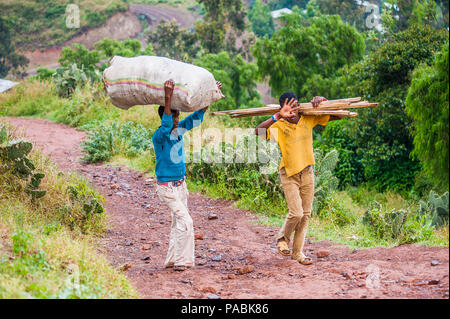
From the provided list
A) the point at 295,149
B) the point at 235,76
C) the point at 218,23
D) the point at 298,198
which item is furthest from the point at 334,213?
the point at 218,23

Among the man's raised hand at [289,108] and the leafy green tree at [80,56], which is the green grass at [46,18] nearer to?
the leafy green tree at [80,56]

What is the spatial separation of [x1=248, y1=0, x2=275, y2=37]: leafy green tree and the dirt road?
35.4 m

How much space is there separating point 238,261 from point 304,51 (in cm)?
1406

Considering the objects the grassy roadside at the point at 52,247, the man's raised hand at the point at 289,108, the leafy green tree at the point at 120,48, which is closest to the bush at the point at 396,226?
the man's raised hand at the point at 289,108

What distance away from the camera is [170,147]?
4.64m

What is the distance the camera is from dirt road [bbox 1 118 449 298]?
4.16m

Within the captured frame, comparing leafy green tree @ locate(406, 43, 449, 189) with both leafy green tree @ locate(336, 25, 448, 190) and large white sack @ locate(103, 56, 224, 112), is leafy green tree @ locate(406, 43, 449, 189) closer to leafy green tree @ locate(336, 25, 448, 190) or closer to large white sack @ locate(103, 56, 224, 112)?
large white sack @ locate(103, 56, 224, 112)

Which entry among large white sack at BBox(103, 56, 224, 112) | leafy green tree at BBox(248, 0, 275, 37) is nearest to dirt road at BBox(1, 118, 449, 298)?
large white sack at BBox(103, 56, 224, 112)

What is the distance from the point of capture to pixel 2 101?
45.6 feet

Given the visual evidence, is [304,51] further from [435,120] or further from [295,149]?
[435,120]

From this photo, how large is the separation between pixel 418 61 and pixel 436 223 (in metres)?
6.66

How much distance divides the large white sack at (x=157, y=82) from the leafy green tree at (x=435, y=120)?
6.11ft
